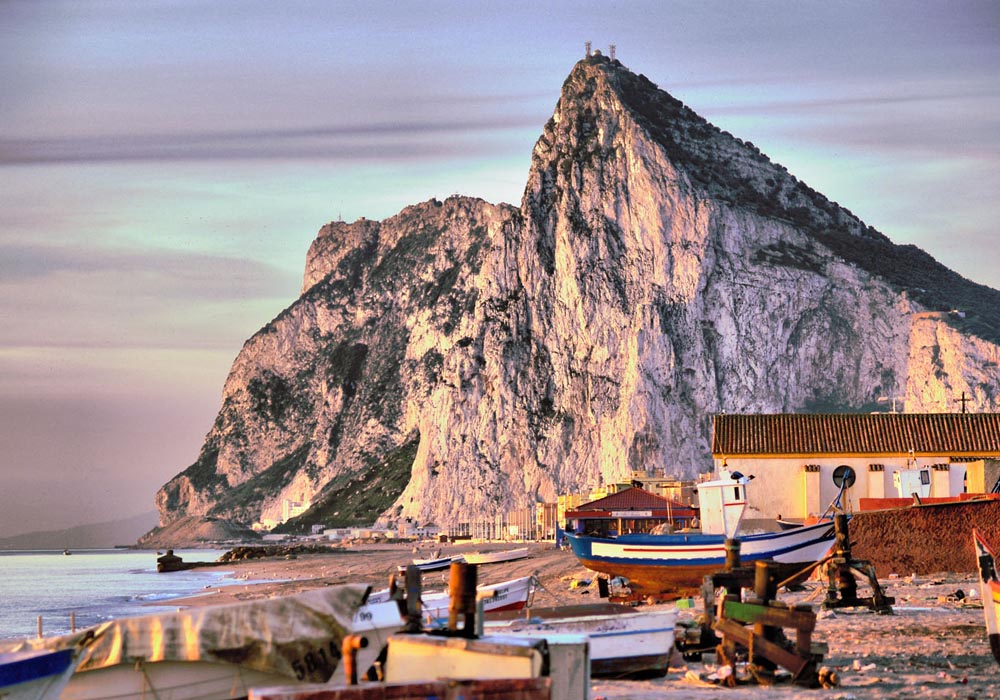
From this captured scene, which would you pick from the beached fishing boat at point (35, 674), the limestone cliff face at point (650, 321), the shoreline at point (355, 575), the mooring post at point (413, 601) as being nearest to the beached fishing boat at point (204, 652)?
the beached fishing boat at point (35, 674)

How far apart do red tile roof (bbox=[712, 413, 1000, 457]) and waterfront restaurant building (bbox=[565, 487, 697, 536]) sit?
14134 millimetres

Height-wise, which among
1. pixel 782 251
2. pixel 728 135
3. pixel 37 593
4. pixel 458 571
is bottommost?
pixel 37 593

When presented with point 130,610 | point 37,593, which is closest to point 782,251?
point 37,593

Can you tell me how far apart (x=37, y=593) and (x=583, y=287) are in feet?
244

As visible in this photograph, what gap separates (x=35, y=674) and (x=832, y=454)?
49189mm

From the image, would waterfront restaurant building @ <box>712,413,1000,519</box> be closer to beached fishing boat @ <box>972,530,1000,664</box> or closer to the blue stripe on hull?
beached fishing boat @ <box>972,530,1000,664</box>

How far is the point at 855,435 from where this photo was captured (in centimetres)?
5962

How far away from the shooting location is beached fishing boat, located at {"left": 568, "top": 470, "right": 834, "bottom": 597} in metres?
32.8

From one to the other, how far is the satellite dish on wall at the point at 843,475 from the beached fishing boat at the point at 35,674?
159 ft

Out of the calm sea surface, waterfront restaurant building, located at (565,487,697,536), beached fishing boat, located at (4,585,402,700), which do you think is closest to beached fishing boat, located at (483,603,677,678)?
beached fishing boat, located at (4,585,402,700)

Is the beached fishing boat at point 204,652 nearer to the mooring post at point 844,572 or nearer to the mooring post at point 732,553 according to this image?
the mooring post at point 732,553

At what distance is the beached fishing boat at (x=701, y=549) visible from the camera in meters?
32.8

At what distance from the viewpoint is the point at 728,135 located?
15712cm

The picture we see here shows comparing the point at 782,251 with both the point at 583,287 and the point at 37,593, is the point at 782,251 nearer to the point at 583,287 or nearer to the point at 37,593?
the point at 583,287
